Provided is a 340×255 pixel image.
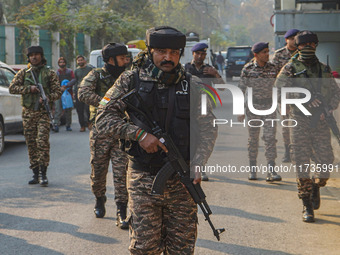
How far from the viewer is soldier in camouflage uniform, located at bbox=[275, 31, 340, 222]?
6.64 m

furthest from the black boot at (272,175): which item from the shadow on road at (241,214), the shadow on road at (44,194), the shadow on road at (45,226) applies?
the shadow on road at (45,226)

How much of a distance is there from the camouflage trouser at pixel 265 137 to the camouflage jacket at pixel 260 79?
0.42 m

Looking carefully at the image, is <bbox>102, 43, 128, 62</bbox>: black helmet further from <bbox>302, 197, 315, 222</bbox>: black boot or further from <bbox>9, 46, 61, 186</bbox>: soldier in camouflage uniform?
<bbox>302, 197, 315, 222</bbox>: black boot

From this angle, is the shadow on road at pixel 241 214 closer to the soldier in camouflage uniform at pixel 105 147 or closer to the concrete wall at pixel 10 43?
the soldier in camouflage uniform at pixel 105 147

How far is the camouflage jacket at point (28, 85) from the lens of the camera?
870 cm

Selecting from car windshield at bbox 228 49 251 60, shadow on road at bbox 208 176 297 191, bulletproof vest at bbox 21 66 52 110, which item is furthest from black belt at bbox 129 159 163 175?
car windshield at bbox 228 49 251 60

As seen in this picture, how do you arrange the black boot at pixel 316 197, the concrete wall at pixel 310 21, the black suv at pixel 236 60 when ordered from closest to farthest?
the black boot at pixel 316 197 → the concrete wall at pixel 310 21 → the black suv at pixel 236 60

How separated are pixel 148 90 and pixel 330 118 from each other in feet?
10.2

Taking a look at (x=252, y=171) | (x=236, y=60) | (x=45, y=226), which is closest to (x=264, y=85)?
(x=252, y=171)

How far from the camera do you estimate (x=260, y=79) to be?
903cm

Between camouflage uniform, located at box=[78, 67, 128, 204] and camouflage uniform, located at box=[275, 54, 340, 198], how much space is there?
1849 millimetres

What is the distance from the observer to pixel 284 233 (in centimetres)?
624

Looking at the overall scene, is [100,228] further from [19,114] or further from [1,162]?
[19,114]

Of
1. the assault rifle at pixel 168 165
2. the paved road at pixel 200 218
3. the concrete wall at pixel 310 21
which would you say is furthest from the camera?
the concrete wall at pixel 310 21
